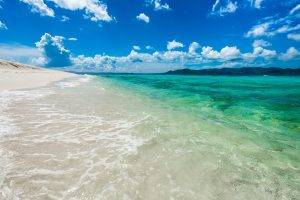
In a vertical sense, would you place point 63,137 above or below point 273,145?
above

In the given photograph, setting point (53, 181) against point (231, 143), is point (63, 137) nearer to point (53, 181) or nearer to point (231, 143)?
point (53, 181)

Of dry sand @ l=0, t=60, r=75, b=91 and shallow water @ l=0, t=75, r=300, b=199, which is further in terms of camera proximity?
dry sand @ l=0, t=60, r=75, b=91

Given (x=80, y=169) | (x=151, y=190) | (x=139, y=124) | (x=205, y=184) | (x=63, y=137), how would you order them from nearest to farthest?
1. (x=151, y=190)
2. (x=205, y=184)
3. (x=80, y=169)
4. (x=63, y=137)
5. (x=139, y=124)

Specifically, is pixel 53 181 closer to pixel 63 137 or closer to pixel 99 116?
pixel 63 137

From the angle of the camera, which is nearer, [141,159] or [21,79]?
[141,159]

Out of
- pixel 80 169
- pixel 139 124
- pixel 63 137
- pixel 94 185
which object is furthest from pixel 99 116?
pixel 94 185

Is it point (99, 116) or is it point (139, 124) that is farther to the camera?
point (99, 116)

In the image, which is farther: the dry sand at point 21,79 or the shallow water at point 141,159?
the dry sand at point 21,79

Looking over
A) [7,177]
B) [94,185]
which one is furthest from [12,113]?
[94,185]

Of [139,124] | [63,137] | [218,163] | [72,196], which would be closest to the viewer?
[72,196]
